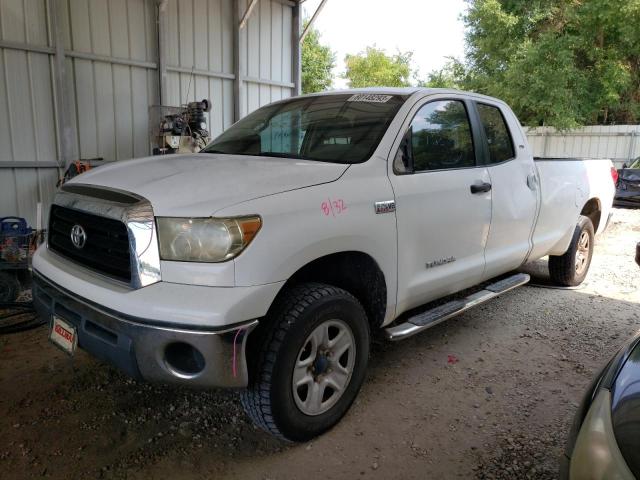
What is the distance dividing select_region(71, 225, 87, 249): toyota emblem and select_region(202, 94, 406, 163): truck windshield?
1.17 m

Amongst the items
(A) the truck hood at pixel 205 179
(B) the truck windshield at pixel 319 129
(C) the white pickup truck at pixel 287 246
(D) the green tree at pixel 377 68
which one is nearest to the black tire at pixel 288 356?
(C) the white pickup truck at pixel 287 246

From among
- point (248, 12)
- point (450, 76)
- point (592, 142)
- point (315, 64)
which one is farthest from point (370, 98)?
point (315, 64)

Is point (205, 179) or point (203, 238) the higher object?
point (205, 179)

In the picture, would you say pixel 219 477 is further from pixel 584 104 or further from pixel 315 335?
pixel 584 104

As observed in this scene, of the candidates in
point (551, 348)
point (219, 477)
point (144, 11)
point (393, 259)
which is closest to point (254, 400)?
point (219, 477)

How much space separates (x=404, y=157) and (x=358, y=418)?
1.54m

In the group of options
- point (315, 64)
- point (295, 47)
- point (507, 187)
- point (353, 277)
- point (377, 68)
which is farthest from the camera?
point (377, 68)

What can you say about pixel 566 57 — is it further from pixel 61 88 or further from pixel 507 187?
pixel 61 88

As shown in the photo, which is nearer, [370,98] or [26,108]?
[370,98]

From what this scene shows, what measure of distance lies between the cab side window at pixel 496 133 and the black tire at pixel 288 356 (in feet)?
6.58

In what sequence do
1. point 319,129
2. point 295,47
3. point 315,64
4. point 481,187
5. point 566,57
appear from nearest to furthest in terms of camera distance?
point 319,129, point 481,187, point 295,47, point 566,57, point 315,64

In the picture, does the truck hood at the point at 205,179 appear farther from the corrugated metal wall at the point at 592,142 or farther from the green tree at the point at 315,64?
the green tree at the point at 315,64

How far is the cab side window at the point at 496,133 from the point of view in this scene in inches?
153

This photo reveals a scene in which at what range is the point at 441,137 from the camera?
11.1 ft
